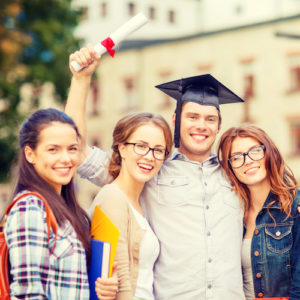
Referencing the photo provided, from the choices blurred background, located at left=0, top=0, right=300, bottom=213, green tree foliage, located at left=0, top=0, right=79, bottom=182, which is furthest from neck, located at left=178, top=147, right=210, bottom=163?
green tree foliage, located at left=0, top=0, right=79, bottom=182

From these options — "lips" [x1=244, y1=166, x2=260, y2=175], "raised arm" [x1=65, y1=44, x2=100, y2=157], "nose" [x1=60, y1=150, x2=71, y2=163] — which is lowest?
"lips" [x1=244, y1=166, x2=260, y2=175]

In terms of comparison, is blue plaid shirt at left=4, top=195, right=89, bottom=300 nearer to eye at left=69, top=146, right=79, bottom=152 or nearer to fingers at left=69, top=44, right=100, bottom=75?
eye at left=69, top=146, right=79, bottom=152

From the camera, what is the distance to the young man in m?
4.25

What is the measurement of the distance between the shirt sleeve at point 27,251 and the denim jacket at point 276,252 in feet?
5.45

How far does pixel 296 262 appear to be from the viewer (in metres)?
4.17

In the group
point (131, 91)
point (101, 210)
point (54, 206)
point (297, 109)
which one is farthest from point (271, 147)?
point (131, 91)

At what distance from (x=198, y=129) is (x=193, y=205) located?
546 mm

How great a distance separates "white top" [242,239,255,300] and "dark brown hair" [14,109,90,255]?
49.3 inches

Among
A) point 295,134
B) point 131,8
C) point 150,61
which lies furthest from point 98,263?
point 131,8

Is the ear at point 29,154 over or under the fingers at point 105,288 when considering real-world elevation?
over

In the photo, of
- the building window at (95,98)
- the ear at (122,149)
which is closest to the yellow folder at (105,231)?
the ear at (122,149)

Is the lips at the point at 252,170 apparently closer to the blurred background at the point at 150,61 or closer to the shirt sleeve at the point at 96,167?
the shirt sleeve at the point at 96,167

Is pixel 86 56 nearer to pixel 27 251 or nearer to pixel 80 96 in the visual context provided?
pixel 80 96

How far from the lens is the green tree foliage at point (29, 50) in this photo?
17719 millimetres
